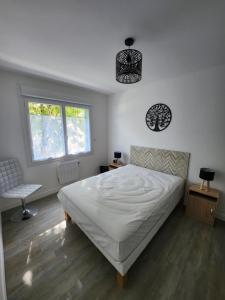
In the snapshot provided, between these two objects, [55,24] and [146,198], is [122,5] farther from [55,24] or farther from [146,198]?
[146,198]

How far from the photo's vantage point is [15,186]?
2.42 meters

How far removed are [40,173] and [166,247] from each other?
270 cm

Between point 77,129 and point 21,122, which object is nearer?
point 21,122

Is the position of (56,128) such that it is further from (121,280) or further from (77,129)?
(121,280)

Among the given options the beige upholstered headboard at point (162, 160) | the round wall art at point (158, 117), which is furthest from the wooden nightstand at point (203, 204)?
the round wall art at point (158, 117)

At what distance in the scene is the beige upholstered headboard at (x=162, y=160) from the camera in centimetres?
265

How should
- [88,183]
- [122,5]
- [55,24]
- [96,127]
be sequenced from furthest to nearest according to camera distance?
1. [96,127]
2. [88,183]
3. [55,24]
4. [122,5]

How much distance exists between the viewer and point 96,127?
3.88m

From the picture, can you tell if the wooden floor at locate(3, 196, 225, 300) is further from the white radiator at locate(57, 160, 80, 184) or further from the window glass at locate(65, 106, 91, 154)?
the window glass at locate(65, 106, 91, 154)

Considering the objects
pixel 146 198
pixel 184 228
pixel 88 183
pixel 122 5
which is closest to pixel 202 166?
pixel 184 228

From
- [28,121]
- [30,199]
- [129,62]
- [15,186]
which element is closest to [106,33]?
[129,62]

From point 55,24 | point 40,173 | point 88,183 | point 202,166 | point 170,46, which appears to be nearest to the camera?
point 55,24

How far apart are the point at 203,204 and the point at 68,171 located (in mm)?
2843

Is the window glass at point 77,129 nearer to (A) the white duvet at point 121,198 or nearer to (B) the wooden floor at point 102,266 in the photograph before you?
(A) the white duvet at point 121,198
